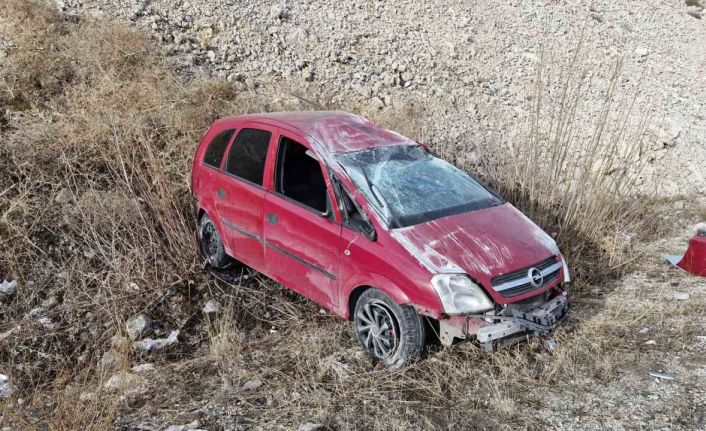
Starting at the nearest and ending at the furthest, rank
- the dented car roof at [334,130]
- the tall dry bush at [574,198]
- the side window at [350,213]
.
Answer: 1. the side window at [350,213]
2. the dented car roof at [334,130]
3. the tall dry bush at [574,198]

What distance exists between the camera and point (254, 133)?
5.12 m

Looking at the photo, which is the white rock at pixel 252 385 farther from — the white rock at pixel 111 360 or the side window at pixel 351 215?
the side window at pixel 351 215

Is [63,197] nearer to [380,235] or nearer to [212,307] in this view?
[212,307]

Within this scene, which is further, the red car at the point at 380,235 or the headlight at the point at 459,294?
the red car at the point at 380,235

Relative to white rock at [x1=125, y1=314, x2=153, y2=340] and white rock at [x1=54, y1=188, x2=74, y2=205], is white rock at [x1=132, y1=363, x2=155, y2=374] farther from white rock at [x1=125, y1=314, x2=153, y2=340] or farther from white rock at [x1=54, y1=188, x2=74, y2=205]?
white rock at [x1=54, y1=188, x2=74, y2=205]

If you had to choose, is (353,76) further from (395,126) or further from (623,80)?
(623,80)

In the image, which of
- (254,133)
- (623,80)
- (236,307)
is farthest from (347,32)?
(236,307)

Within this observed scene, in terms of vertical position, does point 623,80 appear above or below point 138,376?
above

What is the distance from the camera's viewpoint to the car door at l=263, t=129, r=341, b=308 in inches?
171

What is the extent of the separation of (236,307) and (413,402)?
2.04 metres

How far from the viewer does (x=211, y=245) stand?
5.66 meters

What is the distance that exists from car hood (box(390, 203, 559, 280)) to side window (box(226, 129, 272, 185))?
1472 millimetres

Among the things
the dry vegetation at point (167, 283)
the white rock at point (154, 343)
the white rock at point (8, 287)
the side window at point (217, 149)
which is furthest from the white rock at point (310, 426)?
the white rock at point (8, 287)

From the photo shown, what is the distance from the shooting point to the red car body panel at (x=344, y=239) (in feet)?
12.8
